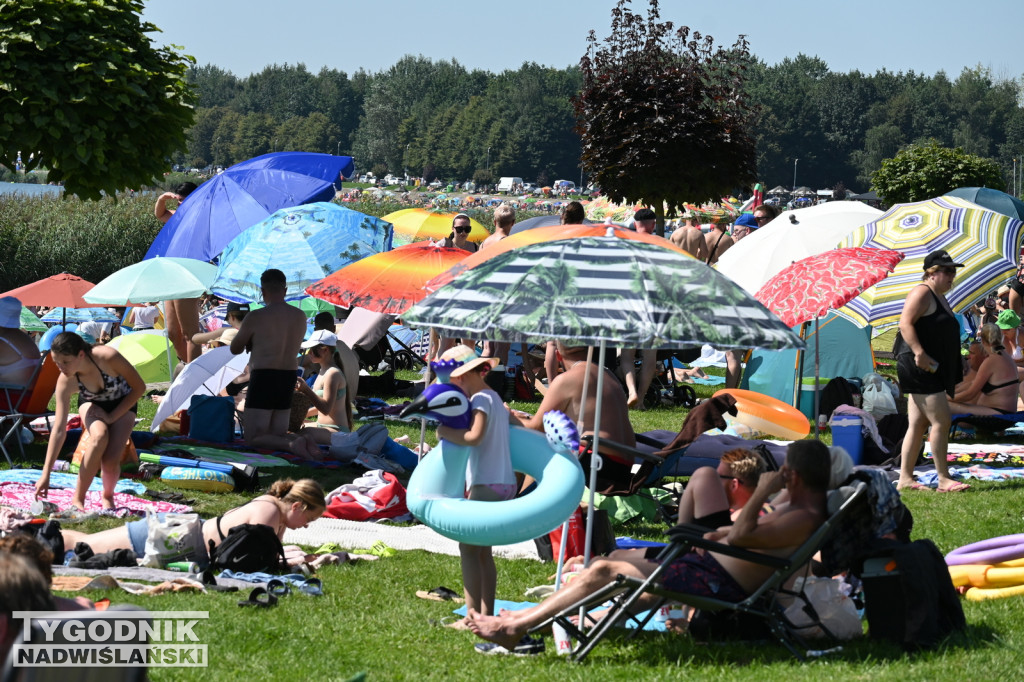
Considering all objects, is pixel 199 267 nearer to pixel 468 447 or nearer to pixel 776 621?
pixel 468 447

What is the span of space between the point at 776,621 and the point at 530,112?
13770 cm

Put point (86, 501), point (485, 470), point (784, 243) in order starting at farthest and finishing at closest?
point (784, 243) → point (86, 501) → point (485, 470)

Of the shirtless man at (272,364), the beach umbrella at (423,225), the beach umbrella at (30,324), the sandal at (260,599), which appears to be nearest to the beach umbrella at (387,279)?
the shirtless man at (272,364)

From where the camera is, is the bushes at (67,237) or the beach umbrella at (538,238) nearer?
the beach umbrella at (538,238)

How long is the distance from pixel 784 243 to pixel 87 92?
7126mm

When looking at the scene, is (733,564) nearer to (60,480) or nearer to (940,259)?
(940,259)

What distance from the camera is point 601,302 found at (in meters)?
4.98

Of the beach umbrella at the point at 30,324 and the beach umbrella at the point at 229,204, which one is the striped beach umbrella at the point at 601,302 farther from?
the beach umbrella at the point at 30,324

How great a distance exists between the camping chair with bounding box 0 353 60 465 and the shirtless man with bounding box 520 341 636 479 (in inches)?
154

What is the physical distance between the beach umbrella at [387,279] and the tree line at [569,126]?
110084 millimetres

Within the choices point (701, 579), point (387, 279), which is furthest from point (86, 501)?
point (701, 579)

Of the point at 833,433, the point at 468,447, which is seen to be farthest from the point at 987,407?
the point at 468,447

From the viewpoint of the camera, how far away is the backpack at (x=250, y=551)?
5.95 m

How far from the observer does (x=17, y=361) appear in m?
8.64
